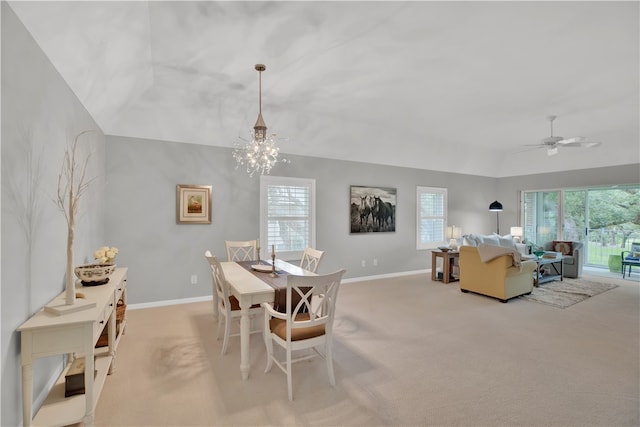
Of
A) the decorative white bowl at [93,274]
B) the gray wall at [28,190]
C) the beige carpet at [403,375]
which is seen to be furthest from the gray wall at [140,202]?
the beige carpet at [403,375]

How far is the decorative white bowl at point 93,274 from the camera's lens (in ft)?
8.29

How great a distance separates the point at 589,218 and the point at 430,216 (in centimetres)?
392

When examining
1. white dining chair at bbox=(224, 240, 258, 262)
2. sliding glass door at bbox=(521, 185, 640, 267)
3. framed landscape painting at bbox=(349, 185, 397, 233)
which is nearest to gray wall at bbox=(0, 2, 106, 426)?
white dining chair at bbox=(224, 240, 258, 262)

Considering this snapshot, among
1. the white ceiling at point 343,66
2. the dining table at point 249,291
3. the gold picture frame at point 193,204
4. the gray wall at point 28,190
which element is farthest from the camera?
the gold picture frame at point 193,204

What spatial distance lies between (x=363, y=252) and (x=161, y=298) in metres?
3.69

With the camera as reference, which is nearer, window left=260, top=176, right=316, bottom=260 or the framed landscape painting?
window left=260, top=176, right=316, bottom=260

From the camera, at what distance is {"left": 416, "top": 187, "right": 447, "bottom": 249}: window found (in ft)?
23.0

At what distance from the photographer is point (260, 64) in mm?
3191

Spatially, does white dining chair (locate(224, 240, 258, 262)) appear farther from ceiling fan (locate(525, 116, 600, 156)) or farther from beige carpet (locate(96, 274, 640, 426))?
ceiling fan (locate(525, 116, 600, 156))

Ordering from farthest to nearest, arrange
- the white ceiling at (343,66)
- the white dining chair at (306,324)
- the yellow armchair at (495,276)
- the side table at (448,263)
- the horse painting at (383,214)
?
the horse painting at (383,214), the side table at (448,263), the yellow armchair at (495,276), the white ceiling at (343,66), the white dining chair at (306,324)

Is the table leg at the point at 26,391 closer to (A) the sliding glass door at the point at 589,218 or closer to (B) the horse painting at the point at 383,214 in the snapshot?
(B) the horse painting at the point at 383,214

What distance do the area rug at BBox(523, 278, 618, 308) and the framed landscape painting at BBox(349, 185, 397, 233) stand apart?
9.00 feet

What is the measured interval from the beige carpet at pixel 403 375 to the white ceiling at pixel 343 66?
258 cm

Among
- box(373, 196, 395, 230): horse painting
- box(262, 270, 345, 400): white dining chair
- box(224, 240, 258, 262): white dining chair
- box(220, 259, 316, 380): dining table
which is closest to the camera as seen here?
box(262, 270, 345, 400): white dining chair
